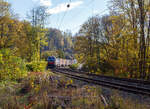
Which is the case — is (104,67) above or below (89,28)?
below

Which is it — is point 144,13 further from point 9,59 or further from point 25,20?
point 25,20

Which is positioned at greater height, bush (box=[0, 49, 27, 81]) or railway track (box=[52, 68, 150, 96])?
bush (box=[0, 49, 27, 81])

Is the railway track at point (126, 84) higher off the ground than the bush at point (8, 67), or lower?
lower

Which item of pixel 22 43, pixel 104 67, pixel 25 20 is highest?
pixel 25 20

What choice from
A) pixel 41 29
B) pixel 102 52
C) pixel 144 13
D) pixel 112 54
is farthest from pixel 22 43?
pixel 144 13

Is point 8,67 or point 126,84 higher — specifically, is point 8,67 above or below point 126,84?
above

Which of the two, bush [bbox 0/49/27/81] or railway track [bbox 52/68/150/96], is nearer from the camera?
railway track [bbox 52/68/150/96]

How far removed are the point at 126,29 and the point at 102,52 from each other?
315 inches

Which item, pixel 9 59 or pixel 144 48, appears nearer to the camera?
pixel 9 59

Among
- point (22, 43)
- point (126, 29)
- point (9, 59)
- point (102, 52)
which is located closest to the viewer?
point (9, 59)

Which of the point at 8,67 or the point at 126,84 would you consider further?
the point at 126,84

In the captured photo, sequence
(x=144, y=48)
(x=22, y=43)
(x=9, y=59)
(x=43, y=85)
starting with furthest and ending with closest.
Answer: (x=22, y=43), (x=144, y=48), (x=9, y=59), (x=43, y=85)

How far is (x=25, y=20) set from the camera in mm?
35344

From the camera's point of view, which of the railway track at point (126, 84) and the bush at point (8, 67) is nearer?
the railway track at point (126, 84)
